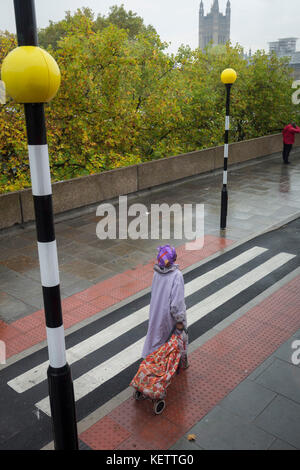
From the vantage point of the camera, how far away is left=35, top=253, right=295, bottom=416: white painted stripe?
556cm

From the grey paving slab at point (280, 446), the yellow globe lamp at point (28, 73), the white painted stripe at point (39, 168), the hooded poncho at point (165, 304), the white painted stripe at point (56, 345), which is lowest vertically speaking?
Result: the grey paving slab at point (280, 446)

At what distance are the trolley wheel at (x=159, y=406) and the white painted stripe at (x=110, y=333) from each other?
1628 millimetres

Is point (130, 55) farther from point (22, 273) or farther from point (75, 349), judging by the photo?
point (75, 349)

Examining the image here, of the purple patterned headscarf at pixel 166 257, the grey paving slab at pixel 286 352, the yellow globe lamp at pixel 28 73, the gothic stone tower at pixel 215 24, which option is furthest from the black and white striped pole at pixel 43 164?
the gothic stone tower at pixel 215 24

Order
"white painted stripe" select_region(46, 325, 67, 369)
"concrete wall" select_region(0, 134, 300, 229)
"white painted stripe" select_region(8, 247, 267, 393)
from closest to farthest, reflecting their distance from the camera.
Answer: "white painted stripe" select_region(46, 325, 67, 369) → "white painted stripe" select_region(8, 247, 267, 393) → "concrete wall" select_region(0, 134, 300, 229)

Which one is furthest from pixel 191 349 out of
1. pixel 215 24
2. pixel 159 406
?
pixel 215 24

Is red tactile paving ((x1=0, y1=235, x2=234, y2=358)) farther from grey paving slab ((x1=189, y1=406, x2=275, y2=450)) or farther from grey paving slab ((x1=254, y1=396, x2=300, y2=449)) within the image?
grey paving slab ((x1=254, y1=396, x2=300, y2=449))

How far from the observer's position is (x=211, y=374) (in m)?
5.68

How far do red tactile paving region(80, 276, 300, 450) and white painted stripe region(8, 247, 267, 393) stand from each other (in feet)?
4.14

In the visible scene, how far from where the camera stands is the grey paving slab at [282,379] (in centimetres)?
527

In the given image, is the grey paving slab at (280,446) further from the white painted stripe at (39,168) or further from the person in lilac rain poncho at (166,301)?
the white painted stripe at (39,168)

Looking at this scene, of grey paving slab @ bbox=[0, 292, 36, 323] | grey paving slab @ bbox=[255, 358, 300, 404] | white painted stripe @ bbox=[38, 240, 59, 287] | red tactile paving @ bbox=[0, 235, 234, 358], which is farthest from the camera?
grey paving slab @ bbox=[0, 292, 36, 323]

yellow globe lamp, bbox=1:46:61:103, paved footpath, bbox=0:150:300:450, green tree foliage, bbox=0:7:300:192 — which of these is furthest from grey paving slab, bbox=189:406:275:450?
green tree foliage, bbox=0:7:300:192

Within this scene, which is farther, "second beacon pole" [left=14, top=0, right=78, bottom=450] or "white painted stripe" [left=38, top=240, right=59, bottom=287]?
"white painted stripe" [left=38, top=240, right=59, bottom=287]
